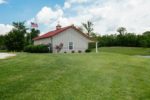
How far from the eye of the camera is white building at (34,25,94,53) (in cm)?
3369

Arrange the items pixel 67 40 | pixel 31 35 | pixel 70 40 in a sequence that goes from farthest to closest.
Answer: pixel 31 35 < pixel 70 40 < pixel 67 40

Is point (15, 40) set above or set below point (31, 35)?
below

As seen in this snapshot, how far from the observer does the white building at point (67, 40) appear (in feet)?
111

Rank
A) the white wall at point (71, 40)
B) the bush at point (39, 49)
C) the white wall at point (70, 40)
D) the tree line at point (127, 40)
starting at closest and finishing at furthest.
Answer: the bush at point (39, 49), the white wall at point (70, 40), the white wall at point (71, 40), the tree line at point (127, 40)

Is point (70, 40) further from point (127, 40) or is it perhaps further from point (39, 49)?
point (127, 40)

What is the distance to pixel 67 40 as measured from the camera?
34375 millimetres

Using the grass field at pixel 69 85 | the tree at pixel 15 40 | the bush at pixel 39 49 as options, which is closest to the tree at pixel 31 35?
the tree at pixel 15 40

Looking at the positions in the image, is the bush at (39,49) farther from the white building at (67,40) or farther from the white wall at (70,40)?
the white wall at (70,40)

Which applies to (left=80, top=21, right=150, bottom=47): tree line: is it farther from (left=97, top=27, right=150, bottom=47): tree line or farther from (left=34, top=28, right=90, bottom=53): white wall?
(left=34, top=28, right=90, bottom=53): white wall

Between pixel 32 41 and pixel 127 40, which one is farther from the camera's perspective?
A: pixel 127 40

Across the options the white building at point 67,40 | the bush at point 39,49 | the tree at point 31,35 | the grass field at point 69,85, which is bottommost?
the grass field at point 69,85

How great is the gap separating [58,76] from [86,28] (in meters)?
64.7

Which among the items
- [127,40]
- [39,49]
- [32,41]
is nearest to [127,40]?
[127,40]

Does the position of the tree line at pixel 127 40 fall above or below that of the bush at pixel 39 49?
above
